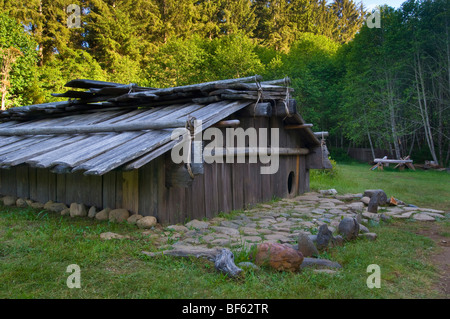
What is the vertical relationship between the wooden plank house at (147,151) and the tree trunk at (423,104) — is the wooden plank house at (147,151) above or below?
below

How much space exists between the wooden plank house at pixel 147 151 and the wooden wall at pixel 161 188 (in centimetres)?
2

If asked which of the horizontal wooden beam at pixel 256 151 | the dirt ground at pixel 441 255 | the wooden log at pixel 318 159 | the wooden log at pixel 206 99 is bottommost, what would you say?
the dirt ground at pixel 441 255

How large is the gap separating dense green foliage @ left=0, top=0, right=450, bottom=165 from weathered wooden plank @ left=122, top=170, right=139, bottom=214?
19673mm

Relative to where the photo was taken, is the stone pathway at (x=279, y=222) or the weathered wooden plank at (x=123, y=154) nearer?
the weathered wooden plank at (x=123, y=154)

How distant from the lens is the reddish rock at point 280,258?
3.81 metres

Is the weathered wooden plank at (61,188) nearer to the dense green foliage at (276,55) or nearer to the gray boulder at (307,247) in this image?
the gray boulder at (307,247)

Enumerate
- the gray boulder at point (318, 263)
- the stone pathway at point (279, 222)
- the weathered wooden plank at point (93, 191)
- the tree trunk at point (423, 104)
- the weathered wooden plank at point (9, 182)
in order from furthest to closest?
the tree trunk at point (423, 104), the weathered wooden plank at point (9, 182), the weathered wooden plank at point (93, 191), the stone pathway at point (279, 222), the gray boulder at point (318, 263)

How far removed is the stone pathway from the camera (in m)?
5.04

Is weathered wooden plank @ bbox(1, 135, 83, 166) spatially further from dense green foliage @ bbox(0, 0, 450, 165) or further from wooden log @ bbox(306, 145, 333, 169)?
dense green foliage @ bbox(0, 0, 450, 165)

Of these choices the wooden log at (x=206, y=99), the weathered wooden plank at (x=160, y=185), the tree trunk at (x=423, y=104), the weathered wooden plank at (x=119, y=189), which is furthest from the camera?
the tree trunk at (x=423, y=104)

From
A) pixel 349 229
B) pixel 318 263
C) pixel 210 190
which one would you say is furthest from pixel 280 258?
pixel 210 190

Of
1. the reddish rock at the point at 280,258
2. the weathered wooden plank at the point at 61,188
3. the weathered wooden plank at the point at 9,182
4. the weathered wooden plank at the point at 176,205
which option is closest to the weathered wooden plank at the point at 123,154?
the weathered wooden plank at the point at 176,205

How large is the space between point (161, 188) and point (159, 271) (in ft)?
6.86
